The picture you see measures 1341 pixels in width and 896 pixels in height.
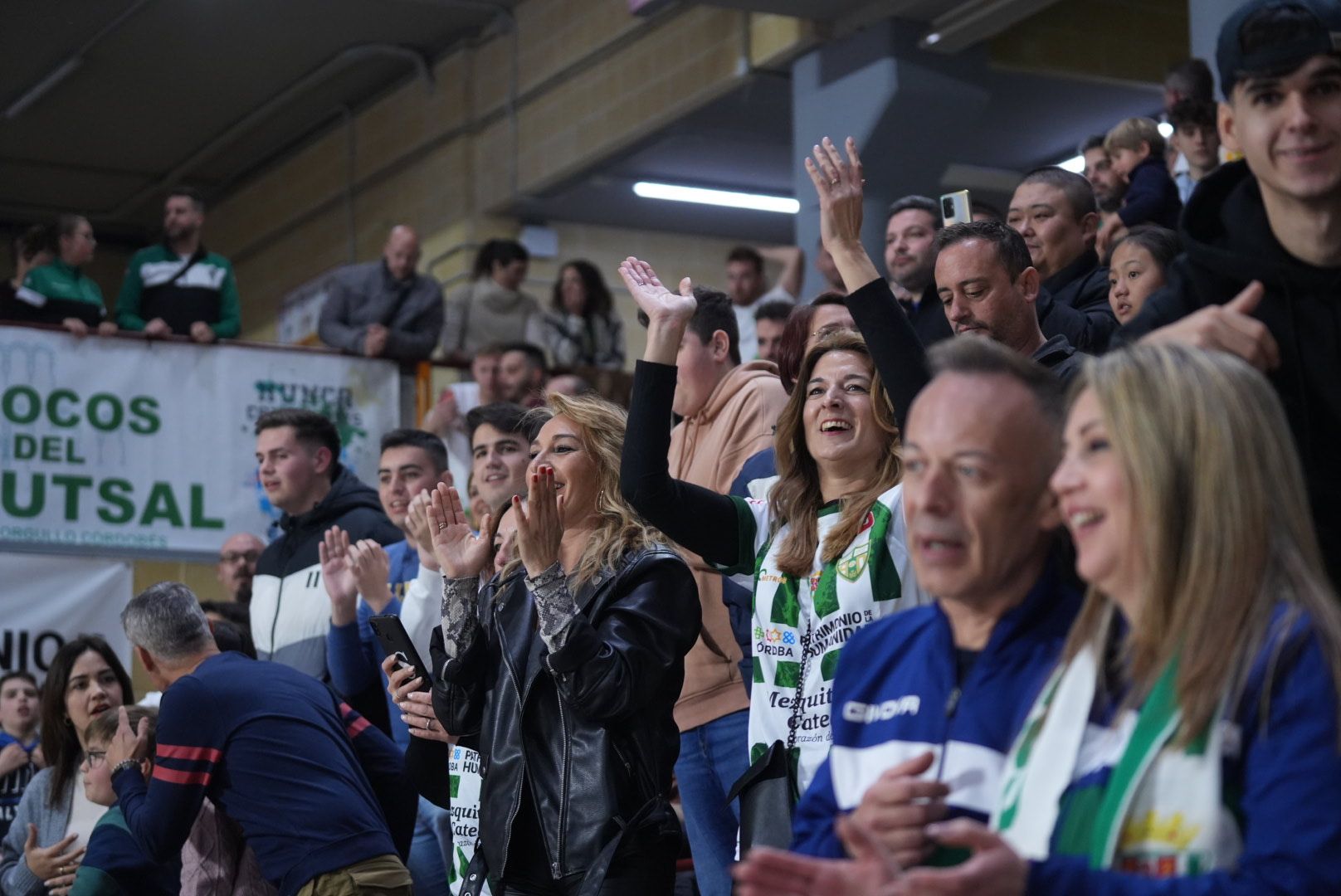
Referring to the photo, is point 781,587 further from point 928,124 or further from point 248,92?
point 248,92

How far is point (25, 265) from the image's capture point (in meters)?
8.77

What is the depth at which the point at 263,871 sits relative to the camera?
4.05 metres

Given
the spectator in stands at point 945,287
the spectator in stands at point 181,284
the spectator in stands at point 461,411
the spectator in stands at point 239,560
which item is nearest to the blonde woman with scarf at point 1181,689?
the spectator in stands at point 945,287

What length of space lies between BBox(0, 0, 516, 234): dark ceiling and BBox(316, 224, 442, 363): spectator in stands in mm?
3103

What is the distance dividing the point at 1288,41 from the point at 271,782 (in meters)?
2.83

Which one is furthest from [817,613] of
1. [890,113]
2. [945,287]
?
[890,113]

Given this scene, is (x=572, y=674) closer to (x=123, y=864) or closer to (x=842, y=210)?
(x=842, y=210)

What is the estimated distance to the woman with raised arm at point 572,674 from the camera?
3.27 m

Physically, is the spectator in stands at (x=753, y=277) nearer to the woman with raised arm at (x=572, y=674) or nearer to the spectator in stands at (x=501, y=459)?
the spectator in stands at (x=501, y=459)

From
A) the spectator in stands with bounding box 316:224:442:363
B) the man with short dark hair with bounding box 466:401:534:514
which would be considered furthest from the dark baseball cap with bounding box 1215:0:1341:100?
the spectator in stands with bounding box 316:224:442:363

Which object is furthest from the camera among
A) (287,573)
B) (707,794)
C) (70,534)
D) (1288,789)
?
(70,534)

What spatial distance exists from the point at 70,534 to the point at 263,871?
4.18m

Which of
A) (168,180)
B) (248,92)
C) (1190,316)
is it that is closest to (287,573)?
(1190,316)

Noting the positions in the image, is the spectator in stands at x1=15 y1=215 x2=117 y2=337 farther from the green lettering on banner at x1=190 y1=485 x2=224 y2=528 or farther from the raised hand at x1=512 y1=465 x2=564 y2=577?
the raised hand at x1=512 y1=465 x2=564 y2=577
